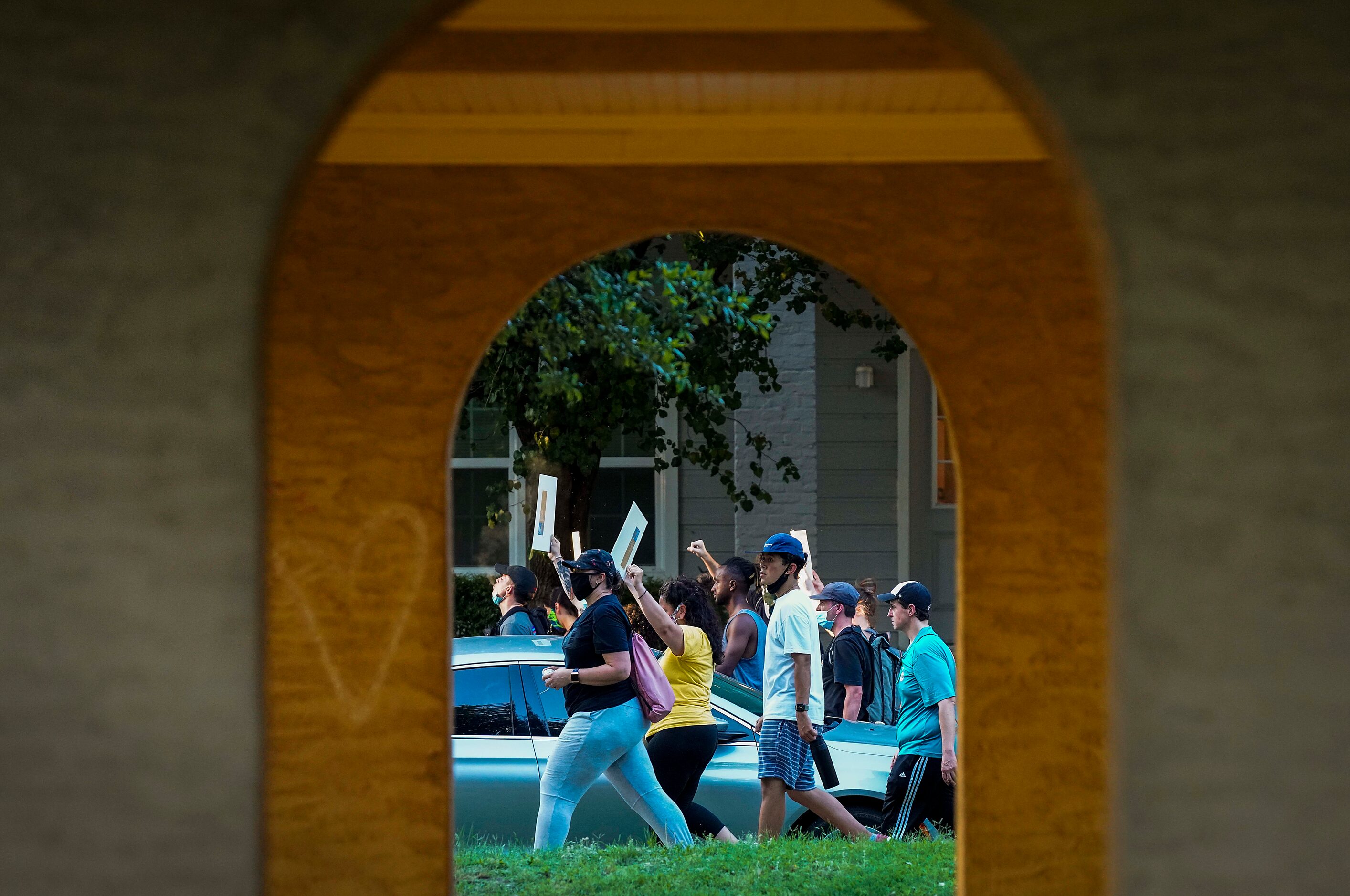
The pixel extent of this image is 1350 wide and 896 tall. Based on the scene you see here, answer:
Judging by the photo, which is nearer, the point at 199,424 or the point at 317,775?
the point at 199,424

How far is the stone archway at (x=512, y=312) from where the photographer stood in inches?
201

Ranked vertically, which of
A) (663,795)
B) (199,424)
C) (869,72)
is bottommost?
(663,795)

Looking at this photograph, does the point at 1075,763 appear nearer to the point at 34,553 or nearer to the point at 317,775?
the point at 317,775

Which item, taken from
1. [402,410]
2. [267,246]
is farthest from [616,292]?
[267,246]

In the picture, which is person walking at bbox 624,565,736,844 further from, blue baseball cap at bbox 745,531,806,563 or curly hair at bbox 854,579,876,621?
curly hair at bbox 854,579,876,621

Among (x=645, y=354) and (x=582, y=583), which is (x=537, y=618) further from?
(x=582, y=583)

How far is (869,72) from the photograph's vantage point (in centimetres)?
427

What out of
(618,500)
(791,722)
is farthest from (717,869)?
(618,500)

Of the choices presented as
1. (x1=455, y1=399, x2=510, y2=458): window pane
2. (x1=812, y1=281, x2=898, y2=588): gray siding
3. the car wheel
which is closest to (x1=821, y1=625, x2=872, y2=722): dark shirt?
the car wheel

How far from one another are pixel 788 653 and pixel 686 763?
87 centimetres

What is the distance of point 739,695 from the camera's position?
7977mm

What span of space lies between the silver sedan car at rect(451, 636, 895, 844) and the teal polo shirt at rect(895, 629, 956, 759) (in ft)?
1.72

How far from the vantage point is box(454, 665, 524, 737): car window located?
24.1 feet

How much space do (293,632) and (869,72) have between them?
3.03 meters
